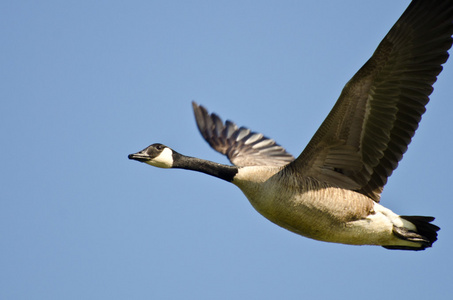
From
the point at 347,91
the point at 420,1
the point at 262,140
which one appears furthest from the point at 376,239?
the point at 262,140

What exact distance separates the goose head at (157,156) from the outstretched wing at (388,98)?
177cm

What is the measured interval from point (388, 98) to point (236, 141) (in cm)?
393

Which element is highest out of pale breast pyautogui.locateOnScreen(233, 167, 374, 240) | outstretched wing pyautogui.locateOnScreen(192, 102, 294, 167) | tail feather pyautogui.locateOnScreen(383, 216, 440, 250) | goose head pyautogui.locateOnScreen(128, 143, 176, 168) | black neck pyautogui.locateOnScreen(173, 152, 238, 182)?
outstretched wing pyautogui.locateOnScreen(192, 102, 294, 167)


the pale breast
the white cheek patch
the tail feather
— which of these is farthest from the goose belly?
the white cheek patch

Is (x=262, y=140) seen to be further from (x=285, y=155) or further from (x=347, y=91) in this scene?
(x=347, y=91)

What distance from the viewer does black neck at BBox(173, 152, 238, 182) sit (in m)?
8.09

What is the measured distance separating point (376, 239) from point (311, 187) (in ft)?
3.71

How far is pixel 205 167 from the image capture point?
8.41 m

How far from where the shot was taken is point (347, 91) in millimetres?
7348

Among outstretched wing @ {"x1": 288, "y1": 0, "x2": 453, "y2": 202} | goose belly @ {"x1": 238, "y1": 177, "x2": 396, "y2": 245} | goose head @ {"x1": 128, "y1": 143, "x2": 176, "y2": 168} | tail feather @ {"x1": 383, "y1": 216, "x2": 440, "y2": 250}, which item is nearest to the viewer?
outstretched wing @ {"x1": 288, "y1": 0, "x2": 453, "y2": 202}

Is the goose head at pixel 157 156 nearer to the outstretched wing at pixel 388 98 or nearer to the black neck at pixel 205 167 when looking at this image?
the black neck at pixel 205 167

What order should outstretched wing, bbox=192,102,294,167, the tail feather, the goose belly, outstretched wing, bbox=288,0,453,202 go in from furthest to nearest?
outstretched wing, bbox=192,102,294,167
the tail feather
the goose belly
outstretched wing, bbox=288,0,453,202

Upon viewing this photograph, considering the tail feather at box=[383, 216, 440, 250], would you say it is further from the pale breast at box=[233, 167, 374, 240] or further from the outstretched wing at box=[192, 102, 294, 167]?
the outstretched wing at box=[192, 102, 294, 167]

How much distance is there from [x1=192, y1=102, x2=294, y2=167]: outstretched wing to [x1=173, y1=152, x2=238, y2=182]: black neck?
1836 mm
